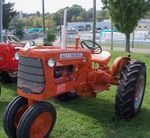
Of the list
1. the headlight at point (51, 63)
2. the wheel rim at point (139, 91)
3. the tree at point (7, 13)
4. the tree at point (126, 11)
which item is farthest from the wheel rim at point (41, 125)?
the tree at point (7, 13)

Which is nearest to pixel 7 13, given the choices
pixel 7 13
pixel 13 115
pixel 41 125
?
pixel 7 13

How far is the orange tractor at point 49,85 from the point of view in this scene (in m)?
5.08

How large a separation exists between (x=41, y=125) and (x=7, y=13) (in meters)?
46.9

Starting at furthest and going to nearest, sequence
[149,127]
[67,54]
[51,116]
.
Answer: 1. [149,127]
2. [67,54]
3. [51,116]

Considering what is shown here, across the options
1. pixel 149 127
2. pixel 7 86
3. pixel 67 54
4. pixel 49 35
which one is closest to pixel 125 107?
pixel 149 127

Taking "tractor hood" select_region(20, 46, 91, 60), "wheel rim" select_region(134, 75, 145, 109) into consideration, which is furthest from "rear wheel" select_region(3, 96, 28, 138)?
"wheel rim" select_region(134, 75, 145, 109)

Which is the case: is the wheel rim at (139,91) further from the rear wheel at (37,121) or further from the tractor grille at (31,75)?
the tractor grille at (31,75)

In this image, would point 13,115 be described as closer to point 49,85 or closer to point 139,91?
point 49,85

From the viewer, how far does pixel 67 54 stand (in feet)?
18.5

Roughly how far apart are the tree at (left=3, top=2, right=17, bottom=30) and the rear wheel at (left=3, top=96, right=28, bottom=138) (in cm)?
4388

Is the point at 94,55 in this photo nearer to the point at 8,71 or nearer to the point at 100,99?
the point at 100,99

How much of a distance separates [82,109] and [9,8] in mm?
47637

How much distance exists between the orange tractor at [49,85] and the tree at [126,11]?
662 inches

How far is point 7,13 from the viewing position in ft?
165
